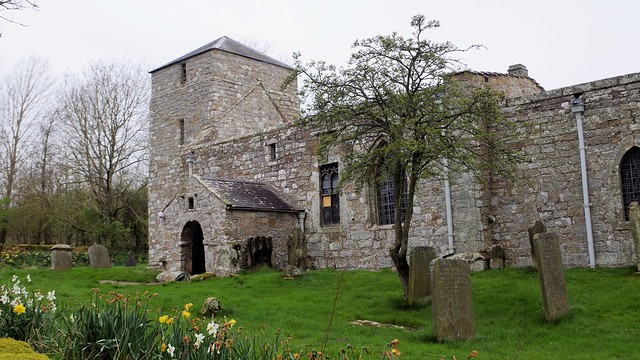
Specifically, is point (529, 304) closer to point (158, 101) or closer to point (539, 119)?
point (539, 119)

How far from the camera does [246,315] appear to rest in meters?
10.4

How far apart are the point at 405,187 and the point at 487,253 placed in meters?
3.03

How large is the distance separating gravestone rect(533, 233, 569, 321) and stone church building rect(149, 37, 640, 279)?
112 inches

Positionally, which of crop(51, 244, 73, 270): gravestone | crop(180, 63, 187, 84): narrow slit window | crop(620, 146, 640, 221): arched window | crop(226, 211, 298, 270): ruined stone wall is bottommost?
crop(51, 244, 73, 270): gravestone

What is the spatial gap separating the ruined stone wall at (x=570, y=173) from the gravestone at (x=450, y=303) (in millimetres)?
4758

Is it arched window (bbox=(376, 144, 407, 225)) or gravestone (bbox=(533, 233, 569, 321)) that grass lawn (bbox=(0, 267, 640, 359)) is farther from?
arched window (bbox=(376, 144, 407, 225))

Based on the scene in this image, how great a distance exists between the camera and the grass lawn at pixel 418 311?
25.5ft

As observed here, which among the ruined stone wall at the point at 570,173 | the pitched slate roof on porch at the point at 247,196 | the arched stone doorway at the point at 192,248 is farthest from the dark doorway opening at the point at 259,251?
the ruined stone wall at the point at 570,173

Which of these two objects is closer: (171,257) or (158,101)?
(171,257)

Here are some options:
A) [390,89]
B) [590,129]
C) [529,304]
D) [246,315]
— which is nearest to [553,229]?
[590,129]

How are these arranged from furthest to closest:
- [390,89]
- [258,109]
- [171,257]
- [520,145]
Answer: [258,109], [171,257], [520,145], [390,89]

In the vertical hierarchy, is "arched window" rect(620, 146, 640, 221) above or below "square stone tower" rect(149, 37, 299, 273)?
below

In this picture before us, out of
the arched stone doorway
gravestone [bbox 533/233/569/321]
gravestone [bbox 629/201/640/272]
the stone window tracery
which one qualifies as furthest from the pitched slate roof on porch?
gravestone [bbox 629/201/640/272]

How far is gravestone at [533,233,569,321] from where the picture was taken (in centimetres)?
891
